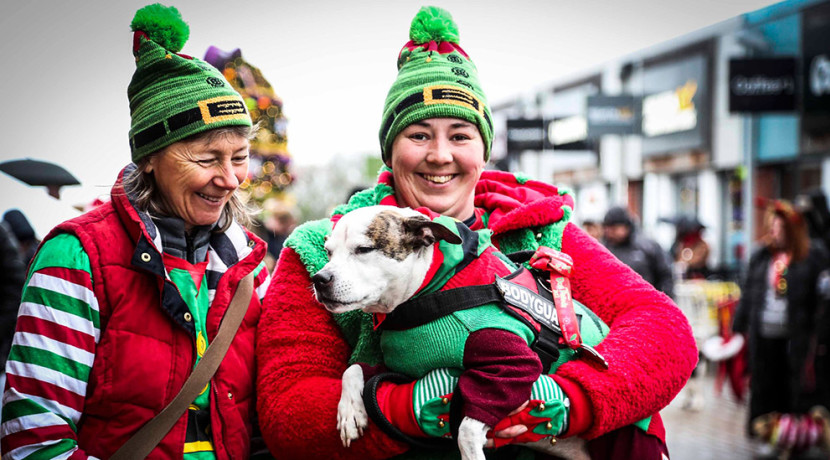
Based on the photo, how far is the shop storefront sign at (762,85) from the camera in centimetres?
1004

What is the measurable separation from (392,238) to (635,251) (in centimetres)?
740

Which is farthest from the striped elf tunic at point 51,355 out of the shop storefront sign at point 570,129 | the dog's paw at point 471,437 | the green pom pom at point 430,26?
the shop storefront sign at point 570,129

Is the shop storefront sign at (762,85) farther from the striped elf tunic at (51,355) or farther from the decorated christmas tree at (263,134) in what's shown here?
the striped elf tunic at (51,355)

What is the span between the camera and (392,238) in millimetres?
2283

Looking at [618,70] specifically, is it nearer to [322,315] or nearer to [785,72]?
[785,72]

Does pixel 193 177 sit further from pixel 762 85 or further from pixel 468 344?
pixel 762 85

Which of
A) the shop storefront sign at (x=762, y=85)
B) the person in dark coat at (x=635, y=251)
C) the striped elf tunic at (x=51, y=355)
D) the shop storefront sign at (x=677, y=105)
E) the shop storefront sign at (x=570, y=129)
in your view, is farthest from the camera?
the shop storefront sign at (x=570, y=129)

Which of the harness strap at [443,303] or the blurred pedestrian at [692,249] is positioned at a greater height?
the harness strap at [443,303]

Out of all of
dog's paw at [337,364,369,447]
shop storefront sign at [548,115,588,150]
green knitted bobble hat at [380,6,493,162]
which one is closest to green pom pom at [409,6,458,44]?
green knitted bobble hat at [380,6,493,162]

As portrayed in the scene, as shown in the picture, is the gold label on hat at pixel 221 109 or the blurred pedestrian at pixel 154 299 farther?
the gold label on hat at pixel 221 109

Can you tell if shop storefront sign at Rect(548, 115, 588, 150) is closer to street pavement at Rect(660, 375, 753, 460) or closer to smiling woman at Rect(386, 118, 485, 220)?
street pavement at Rect(660, 375, 753, 460)

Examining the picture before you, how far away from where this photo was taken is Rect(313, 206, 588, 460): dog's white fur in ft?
6.91

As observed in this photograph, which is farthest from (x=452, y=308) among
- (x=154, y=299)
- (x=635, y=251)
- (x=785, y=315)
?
(x=635, y=251)

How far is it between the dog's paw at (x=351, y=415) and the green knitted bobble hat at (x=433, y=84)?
0.95 metres
